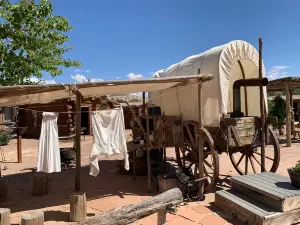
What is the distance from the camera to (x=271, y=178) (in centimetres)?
549

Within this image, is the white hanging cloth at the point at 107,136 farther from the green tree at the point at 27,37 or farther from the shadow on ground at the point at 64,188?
the green tree at the point at 27,37

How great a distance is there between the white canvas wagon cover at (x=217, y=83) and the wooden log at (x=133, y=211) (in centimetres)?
238

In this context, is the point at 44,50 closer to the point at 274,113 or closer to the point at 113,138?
the point at 113,138

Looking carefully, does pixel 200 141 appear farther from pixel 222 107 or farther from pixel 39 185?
pixel 39 185

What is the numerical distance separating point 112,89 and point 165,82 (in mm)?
1181

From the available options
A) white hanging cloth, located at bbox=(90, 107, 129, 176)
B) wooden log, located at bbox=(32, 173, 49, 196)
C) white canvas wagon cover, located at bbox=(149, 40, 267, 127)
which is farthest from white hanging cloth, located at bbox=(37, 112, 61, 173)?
white canvas wagon cover, located at bbox=(149, 40, 267, 127)

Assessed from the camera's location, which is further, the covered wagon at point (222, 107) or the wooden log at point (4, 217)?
the covered wagon at point (222, 107)

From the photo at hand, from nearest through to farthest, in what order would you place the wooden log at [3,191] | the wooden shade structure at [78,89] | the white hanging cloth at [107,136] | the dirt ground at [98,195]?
the dirt ground at [98,195] → the wooden shade structure at [78,89] → the white hanging cloth at [107,136] → the wooden log at [3,191]

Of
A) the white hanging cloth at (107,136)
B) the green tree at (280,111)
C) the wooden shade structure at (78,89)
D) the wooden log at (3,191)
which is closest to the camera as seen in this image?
the wooden shade structure at (78,89)

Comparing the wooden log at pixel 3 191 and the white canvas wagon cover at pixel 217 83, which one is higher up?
the white canvas wagon cover at pixel 217 83

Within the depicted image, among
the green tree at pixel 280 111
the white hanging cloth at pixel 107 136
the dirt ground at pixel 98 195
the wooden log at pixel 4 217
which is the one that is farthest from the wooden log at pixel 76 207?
the green tree at pixel 280 111

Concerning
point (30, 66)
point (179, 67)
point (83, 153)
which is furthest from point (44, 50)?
point (179, 67)

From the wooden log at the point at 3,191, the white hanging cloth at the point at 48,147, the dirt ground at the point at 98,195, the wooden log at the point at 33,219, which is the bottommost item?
the dirt ground at the point at 98,195

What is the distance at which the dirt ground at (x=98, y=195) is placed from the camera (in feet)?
16.3
